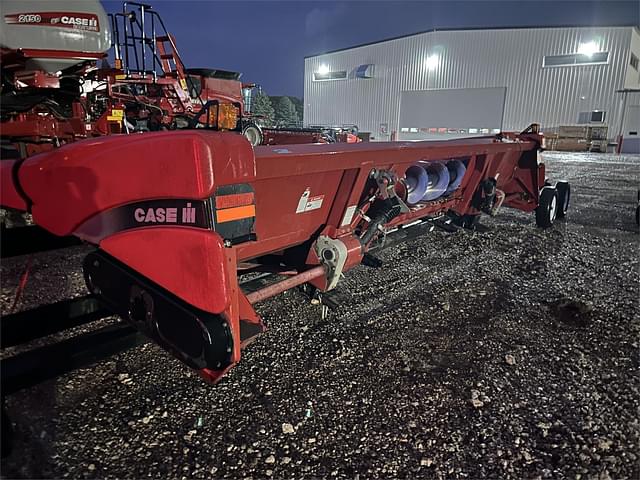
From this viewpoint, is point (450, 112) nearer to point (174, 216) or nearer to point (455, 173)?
point (455, 173)

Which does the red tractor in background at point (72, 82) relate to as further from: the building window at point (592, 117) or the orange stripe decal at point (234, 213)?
the building window at point (592, 117)

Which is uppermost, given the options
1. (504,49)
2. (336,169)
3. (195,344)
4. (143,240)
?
(504,49)

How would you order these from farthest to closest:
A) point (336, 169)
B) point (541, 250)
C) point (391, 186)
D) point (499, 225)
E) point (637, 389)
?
point (499, 225) < point (541, 250) < point (391, 186) < point (336, 169) < point (637, 389)

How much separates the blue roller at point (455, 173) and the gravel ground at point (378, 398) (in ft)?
3.26

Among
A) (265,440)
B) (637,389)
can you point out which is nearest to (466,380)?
(637,389)

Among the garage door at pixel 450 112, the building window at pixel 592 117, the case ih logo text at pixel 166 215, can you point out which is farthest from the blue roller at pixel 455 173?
the building window at pixel 592 117

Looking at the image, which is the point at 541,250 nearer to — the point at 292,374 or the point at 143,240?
the point at 292,374

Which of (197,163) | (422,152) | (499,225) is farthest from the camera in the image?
(499,225)

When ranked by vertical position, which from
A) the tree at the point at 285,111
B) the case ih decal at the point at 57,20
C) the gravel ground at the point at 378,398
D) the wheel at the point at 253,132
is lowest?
the gravel ground at the point at 378,398

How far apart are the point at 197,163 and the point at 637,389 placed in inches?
84.9

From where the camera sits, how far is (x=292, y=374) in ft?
6.91

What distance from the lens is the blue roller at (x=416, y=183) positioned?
126 inches

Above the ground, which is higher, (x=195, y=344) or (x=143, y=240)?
(x=143, y=240)

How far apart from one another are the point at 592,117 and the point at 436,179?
22720 millimetres
